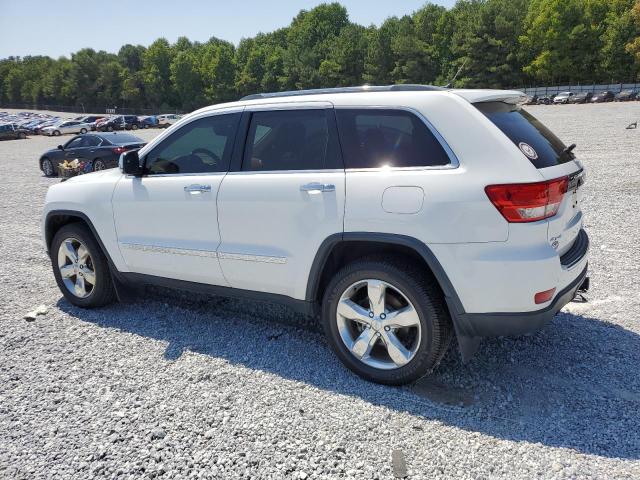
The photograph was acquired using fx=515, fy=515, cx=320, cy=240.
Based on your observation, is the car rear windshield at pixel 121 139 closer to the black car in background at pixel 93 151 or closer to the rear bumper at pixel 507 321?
the black car in background at pixel 93 151

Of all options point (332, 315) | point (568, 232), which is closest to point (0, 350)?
point (332, 315)

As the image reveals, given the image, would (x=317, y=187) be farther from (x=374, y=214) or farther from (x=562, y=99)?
(x=562, y=99)

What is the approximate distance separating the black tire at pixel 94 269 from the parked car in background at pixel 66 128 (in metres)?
48.1

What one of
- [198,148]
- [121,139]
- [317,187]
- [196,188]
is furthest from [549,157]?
[121,139]

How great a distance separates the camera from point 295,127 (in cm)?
365

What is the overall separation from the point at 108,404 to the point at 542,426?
2.63m

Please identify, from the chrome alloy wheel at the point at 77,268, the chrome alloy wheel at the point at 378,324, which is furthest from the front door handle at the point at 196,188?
the chrome alloy wheel at the point at 77,268

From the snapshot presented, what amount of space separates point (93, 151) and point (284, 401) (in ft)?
49.1

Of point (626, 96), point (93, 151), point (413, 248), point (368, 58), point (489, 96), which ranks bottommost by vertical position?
point (93, 151)

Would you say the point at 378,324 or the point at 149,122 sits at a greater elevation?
the point at 378,324

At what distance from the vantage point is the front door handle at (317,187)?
3300 mm

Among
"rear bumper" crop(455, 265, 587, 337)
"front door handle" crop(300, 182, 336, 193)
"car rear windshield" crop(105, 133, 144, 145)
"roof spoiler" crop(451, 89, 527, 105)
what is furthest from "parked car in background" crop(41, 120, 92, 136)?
"rear bumper" crop(455, 265, 587, 337)

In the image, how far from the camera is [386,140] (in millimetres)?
3271

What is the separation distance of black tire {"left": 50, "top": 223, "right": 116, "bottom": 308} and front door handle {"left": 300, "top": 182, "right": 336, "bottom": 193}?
2324 mm
